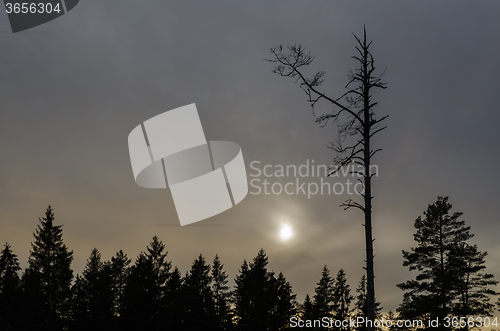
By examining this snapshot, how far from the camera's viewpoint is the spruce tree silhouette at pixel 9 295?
167 ft

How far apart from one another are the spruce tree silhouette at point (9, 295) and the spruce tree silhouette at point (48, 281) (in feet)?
4.03

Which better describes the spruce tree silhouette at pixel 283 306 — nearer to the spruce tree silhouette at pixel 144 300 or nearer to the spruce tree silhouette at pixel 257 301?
the spruce tree silhouette at pixel 257 301

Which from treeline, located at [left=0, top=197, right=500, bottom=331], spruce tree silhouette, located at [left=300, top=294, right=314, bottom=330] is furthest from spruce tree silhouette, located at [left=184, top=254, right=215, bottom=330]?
spruce tree silhouette, located at [left=300, top=294, right=314, bottom=330]

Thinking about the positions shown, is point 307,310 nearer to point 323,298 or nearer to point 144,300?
point 323,298

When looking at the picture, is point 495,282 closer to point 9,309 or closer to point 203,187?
point 203,187

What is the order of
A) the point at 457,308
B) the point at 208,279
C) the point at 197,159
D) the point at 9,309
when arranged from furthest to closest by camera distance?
the point at 208,279, the point at 9,309, the point at 457,308, the point at 197,159

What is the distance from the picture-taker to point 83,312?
55719 mm

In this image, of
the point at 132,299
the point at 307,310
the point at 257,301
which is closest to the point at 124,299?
the point at 132,299

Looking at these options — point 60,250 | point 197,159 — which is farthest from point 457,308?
point 60,250

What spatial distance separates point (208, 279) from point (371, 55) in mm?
62474

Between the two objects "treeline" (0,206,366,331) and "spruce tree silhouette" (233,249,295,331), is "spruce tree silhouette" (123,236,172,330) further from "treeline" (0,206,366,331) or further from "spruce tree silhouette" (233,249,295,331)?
"spruce tree silhouette" (233,249,295,331)

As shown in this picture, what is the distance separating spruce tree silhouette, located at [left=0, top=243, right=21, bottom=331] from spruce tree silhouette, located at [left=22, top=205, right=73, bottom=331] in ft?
4.03

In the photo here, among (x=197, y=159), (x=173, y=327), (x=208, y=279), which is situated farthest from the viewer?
(x=208, y=279)

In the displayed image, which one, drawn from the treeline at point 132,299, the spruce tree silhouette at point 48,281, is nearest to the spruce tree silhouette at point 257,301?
the treeline at point 132,299
